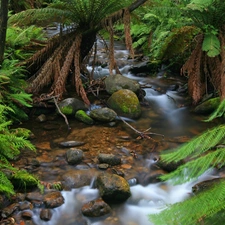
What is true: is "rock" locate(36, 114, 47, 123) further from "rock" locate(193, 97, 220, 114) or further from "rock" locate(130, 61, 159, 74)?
"rock" locate(130, 61, 159, 74)

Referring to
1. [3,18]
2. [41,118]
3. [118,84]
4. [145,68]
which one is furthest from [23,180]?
[145,68]

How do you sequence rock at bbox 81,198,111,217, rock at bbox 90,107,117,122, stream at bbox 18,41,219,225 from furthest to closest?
rock at bbox 90,107,117,122 → stream at bbox 18,41,219,225 → rock at bbox 81,198,111,217

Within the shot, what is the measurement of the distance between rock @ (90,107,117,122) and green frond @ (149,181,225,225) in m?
4.45

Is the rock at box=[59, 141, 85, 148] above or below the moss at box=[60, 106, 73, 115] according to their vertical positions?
below

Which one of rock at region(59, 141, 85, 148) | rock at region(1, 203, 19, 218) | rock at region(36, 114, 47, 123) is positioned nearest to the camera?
rock at region(1, 203, 19, 218)

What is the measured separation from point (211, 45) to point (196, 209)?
207 inches

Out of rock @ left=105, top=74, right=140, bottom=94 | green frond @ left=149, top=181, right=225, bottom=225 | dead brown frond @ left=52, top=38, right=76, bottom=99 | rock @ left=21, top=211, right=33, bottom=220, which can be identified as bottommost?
rock @ left=21, top=211, right=33, bottom=220

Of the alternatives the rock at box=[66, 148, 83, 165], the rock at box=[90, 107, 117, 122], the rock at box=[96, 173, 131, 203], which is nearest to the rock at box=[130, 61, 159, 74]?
the rock at box=[90, 107, 117, 122]

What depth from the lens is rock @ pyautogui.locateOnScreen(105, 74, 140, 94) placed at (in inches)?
248

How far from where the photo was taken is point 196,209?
2.71 ft

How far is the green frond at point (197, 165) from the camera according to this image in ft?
3.12

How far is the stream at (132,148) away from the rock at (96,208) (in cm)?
5

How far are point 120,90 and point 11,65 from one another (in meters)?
2.06

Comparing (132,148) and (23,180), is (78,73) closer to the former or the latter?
(132,148)
